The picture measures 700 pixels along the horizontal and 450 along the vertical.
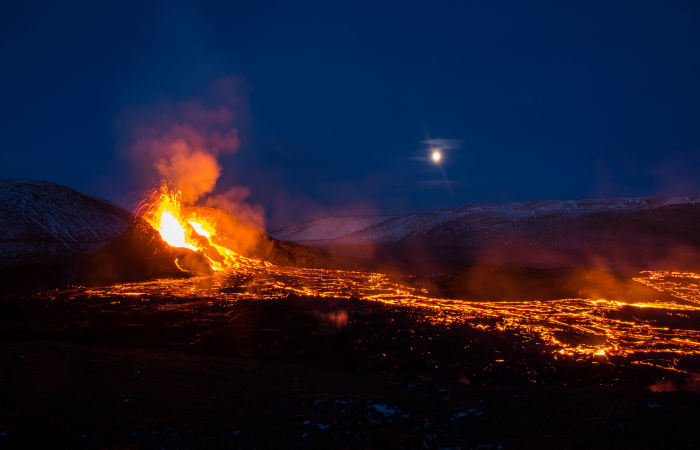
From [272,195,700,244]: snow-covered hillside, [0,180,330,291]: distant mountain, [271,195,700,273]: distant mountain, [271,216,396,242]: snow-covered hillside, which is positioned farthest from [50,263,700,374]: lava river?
[271,216,396,242]: snow-covered hillside

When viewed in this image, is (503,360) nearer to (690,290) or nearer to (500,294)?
(500,294)

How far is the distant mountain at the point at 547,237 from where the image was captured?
44250mm

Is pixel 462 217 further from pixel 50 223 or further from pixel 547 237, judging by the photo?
pixel 50 223

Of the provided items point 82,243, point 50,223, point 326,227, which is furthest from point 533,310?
point 326,227

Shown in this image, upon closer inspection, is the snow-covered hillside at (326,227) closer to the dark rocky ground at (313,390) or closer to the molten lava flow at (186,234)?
the molten lava flow at (186,234)

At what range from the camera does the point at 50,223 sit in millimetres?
37406

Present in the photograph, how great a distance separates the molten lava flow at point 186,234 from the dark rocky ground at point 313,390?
1226 centimetres

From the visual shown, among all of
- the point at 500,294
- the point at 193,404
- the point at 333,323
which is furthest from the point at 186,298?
the point at 500,294

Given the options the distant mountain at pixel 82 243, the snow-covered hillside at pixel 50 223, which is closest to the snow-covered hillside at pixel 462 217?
the snow-covered hillside at pixel 50 223

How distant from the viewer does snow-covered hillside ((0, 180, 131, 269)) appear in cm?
3212

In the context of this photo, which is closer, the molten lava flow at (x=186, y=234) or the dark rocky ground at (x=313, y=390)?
the dark rocky ground at (x=313, y=390)

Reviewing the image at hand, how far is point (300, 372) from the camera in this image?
25.6ft

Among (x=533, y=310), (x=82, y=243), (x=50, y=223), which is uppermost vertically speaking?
(x=50, y=223)

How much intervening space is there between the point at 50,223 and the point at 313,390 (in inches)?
1589
